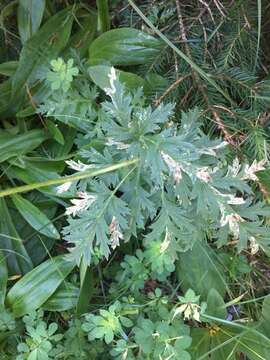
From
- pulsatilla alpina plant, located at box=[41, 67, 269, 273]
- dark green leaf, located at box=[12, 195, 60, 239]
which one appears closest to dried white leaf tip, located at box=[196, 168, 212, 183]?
pulsatilla alpina plant, located at box=[41, 67, 269, 273]

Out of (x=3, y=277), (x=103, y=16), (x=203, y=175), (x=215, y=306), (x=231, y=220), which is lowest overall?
(x=215, y=306)

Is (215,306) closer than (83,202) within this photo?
No

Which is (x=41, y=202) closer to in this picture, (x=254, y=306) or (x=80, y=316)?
(x=80, y=316)

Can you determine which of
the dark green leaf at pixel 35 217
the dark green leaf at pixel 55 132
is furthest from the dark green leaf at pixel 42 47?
the dark green leaf at pixel 35 217

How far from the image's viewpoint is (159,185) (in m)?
0.86

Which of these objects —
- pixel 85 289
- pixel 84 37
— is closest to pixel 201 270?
pixel 85 289

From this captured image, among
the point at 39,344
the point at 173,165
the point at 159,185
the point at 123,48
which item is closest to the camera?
the point at 173,165

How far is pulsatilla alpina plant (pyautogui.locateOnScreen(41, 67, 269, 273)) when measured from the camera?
0.78m

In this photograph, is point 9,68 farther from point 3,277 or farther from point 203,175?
point 203,175

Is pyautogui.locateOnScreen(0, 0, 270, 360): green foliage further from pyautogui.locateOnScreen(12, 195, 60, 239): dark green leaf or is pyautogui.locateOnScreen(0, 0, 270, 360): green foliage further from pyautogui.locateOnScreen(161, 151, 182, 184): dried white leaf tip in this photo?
pyautogui.locateOnScreen(161, 151, 182, 184): dried white leaf tip

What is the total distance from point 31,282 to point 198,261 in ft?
1.14

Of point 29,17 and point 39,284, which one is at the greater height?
point 29,17

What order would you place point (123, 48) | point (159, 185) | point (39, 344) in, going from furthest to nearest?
1. point (123, 48)
2. point (39, 344)
3. point (159, 185)

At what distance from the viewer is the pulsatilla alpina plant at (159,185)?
2.55ft
